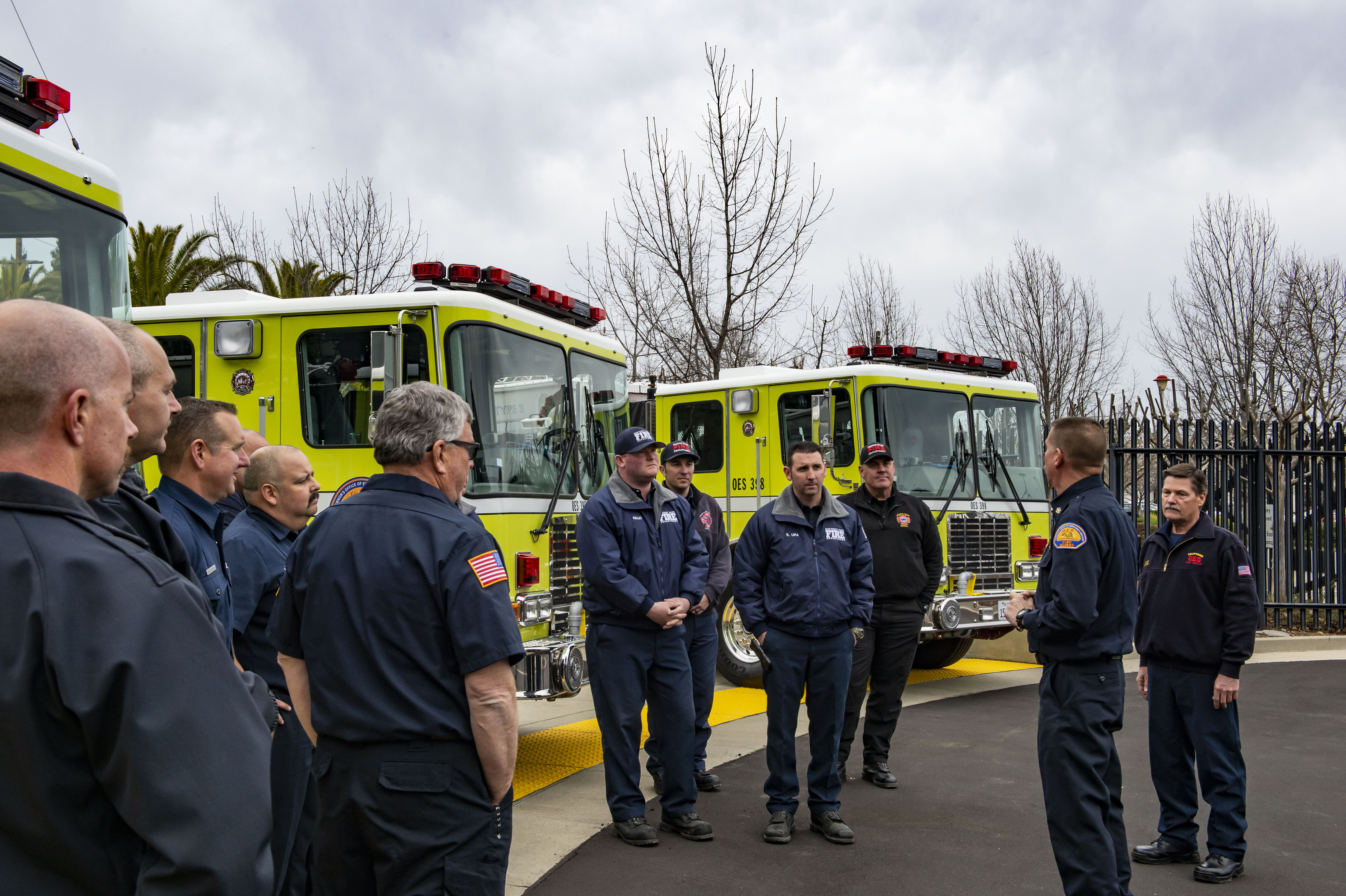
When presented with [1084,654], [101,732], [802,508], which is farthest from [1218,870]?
[101,732]

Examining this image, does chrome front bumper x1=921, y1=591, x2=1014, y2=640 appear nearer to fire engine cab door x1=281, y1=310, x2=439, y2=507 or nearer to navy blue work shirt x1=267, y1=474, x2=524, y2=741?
fire engine cab door x1=281, y1=310, x2=439, y2=507

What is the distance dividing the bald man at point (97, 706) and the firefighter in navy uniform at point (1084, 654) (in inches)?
127

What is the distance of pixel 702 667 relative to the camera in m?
6.48

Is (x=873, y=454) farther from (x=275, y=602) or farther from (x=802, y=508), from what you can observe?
(x=275, y=602)

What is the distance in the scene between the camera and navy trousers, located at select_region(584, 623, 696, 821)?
5133 mm

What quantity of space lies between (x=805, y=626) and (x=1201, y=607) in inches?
74.0

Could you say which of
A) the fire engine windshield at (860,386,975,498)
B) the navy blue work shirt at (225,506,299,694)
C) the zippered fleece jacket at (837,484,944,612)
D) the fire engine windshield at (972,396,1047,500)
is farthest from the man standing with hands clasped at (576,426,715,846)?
the fire engine windshield at (972,396,1047,500)

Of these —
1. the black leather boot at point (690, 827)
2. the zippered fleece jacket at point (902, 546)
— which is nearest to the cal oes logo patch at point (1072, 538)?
the black leather boot at point (690, 827)

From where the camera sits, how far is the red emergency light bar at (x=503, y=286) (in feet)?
19.7

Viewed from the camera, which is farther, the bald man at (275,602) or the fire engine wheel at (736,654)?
the fire engine wheel at (736,654)

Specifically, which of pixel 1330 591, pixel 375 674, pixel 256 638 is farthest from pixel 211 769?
pixel 1330 591

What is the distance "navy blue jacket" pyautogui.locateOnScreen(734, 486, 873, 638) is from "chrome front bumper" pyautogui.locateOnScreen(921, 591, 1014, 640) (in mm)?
2715

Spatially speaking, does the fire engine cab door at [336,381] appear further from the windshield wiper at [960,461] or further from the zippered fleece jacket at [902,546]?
the windshield wiper at [960,461]

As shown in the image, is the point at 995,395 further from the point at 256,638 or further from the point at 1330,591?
the point at 256,638
